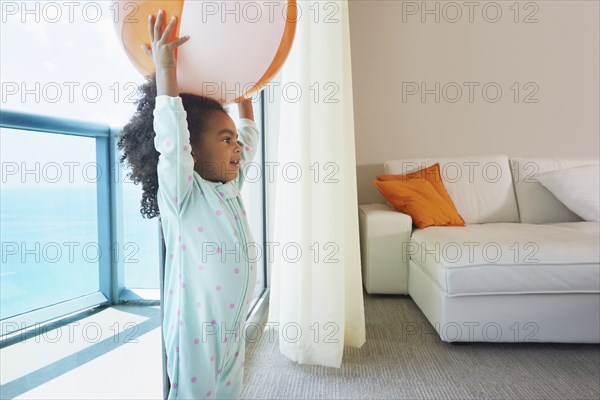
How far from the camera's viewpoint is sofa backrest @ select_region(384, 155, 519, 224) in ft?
8.63

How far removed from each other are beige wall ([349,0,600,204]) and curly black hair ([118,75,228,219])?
2.52 metres

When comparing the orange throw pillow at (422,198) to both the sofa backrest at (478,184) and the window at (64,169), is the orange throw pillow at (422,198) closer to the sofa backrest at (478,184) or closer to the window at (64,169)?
the sofa backrest at (478,184)

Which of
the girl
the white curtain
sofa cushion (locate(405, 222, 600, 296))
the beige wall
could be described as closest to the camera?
the girl

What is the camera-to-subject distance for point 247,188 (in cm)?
191

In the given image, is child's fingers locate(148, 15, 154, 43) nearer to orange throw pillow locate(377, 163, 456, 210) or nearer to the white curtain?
the white curtain

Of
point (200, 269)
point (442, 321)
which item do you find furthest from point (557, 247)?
point (200, 269)

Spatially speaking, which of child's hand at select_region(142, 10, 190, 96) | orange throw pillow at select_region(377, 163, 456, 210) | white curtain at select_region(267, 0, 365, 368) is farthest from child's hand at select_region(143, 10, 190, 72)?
orange throw pillow at select_region(377, 163, 456, 210)

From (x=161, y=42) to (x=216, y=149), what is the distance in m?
0.21

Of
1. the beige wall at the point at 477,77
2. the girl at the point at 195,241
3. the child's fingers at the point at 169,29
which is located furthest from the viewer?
the beige wall at the point at 477,77

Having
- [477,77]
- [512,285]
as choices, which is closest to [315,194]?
[512,285]

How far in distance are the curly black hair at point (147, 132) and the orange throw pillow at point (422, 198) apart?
1.84 m

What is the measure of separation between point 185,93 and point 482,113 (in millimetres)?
2926

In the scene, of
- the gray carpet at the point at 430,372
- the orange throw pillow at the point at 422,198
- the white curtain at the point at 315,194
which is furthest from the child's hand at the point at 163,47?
the orange throw pillow at the point at 422,198

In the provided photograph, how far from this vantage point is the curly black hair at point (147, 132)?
674 mm
